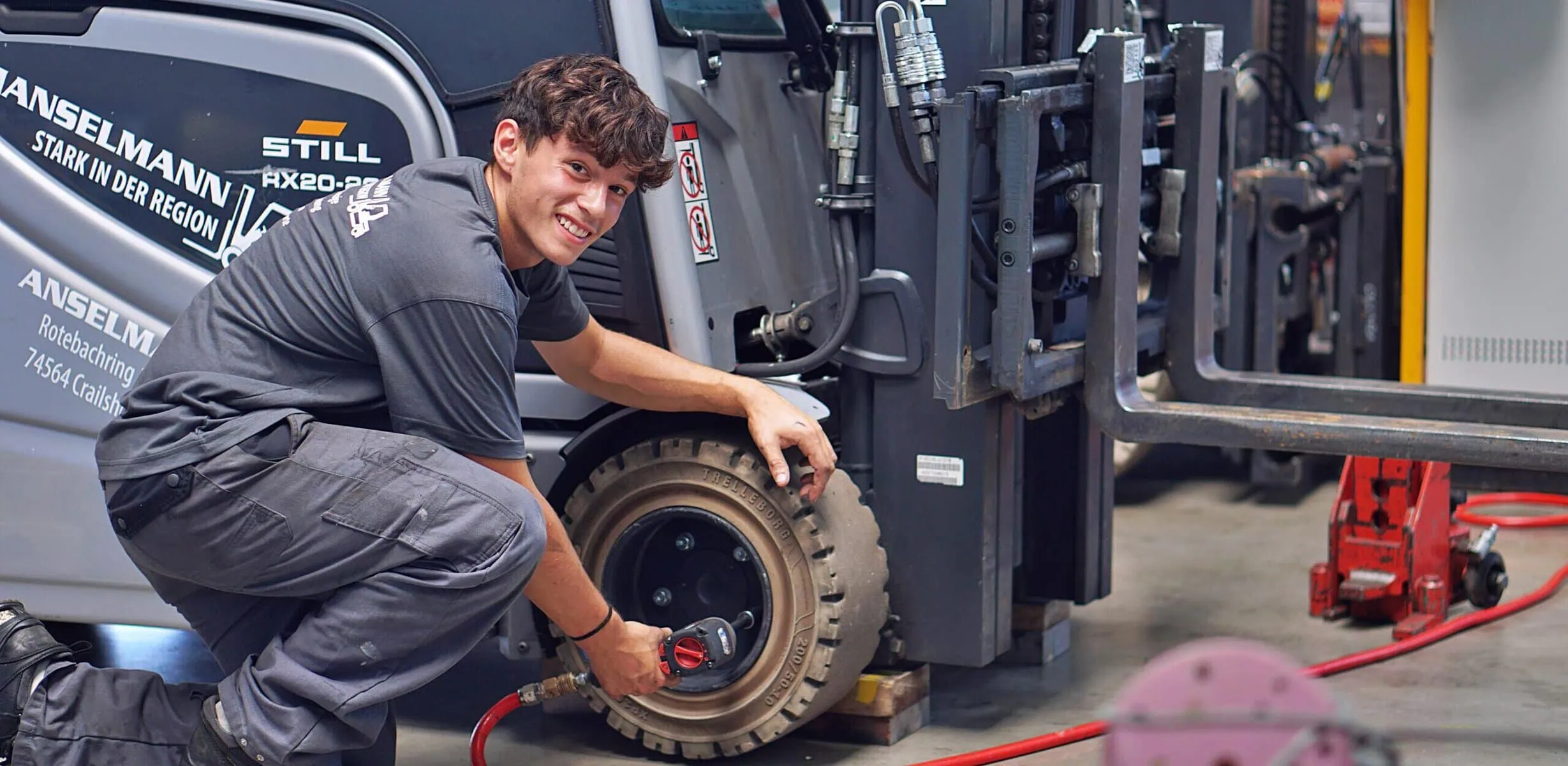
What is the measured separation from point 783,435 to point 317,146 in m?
1.17

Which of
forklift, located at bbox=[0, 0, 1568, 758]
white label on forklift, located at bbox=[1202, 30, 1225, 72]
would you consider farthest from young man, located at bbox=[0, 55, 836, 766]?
white label on forklift, located at bbox=[1202, 30, 1225, 72]

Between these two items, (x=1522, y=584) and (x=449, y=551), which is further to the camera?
(x=1522, y=584)

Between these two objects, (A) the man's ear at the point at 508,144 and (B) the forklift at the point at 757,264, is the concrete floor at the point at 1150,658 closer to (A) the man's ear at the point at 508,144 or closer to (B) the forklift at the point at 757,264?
(B) the forklift at the point at 757,264

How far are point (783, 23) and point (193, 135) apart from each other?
1296 mm

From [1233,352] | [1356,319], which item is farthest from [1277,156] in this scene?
[1233,352]

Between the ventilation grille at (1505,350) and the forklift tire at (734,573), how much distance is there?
2989mm

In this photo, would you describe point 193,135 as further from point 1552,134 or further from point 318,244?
point 1552,134

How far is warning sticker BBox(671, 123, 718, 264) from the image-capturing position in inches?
145

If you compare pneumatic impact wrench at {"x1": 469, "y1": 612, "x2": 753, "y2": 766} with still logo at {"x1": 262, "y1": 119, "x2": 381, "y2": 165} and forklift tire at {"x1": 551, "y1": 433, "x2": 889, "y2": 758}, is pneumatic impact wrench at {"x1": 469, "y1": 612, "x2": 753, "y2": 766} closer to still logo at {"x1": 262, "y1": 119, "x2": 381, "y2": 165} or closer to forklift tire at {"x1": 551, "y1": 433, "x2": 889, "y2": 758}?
forklift tire at {"x1": 551, "y1": 433, "x2": 889, "y2": 758}

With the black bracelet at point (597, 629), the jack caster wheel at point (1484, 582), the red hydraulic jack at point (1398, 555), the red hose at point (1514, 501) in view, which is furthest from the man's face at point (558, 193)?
the red hose at point (1514, 501)

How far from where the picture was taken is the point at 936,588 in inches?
153

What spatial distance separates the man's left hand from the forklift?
0.11 m

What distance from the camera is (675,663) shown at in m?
3.55

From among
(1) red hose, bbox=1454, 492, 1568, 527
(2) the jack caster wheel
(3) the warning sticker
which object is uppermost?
(3) the warning sticker
